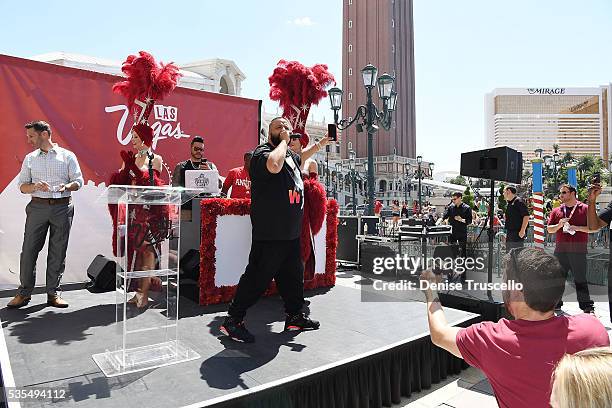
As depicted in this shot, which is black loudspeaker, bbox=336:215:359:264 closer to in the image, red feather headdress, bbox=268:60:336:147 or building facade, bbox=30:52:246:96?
red feather headdress, bbox=268:60:336:147

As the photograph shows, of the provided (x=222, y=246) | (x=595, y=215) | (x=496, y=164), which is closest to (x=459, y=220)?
(x=496, y=164)

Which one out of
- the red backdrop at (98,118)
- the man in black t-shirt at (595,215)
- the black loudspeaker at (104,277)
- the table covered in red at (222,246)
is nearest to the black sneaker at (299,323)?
the table covered in red at (222,246)

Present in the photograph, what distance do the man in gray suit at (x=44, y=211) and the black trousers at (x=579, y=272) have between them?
17.4 ft

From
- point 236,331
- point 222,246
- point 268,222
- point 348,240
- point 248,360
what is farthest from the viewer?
point 348,240

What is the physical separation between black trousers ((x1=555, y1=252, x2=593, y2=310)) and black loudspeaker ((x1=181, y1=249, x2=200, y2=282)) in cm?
408

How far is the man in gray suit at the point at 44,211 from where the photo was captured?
140 inches

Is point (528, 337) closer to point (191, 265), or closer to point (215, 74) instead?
point (191, 265)

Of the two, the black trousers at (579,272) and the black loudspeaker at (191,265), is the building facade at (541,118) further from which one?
the black loudspeaker at (191,265)

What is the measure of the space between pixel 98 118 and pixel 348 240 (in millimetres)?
4281

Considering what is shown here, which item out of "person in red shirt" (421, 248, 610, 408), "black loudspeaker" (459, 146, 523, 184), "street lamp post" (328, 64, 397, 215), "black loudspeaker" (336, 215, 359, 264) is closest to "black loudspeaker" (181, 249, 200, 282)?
"person in red shirt" (421, 248, 610, 408)

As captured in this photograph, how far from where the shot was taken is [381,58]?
64.9 meters

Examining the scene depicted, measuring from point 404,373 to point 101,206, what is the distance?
4.01 m

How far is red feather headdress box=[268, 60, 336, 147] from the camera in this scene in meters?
4.17

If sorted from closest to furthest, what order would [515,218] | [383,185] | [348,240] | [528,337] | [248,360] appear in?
[528,337] → [248,360] → [515,218] → [348,240] → [383,185]
